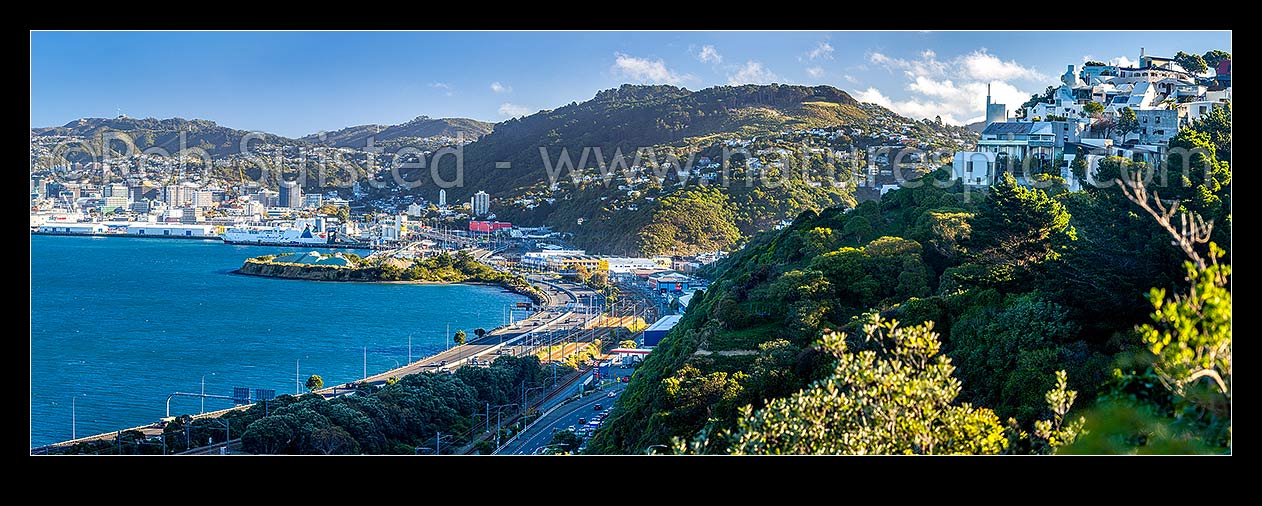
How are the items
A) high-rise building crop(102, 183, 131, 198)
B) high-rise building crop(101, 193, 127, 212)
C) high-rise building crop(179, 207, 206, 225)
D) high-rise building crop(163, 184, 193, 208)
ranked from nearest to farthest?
high-rise building crop(179, 207, 206, 225) < high-rise building crop(101, 193, 127, 212) < high-rise building crop(102, 183, 131, 198) < high-rise building crop(163, 184, 193, 208)

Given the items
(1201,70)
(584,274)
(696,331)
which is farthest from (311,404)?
(584,274)

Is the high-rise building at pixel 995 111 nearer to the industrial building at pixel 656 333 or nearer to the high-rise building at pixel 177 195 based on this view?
the industrial building at pixel 656 333

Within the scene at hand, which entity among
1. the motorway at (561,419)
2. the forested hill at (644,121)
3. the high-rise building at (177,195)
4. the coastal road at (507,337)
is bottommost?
the motorway at (561,419)

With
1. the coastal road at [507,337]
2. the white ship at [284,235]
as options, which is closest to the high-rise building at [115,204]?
the white ship at [284,235]

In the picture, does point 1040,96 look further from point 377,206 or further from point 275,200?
point 275,200

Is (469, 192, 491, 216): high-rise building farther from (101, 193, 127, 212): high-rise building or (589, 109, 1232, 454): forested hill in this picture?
(589, 109, 1232, 454): forested hill

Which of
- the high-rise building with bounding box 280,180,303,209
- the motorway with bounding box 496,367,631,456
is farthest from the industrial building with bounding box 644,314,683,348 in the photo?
the high-rise building with bounding box 280,180,303,209

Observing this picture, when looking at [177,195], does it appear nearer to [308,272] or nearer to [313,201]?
[313,201]

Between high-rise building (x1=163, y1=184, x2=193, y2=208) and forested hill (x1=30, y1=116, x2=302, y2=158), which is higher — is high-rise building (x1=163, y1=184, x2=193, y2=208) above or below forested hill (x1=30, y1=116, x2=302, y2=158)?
below
